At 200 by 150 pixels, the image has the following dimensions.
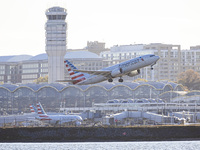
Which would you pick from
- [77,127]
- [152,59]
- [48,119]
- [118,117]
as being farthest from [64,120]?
[152,59]

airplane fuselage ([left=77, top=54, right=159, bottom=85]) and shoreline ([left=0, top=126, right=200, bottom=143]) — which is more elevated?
airplane fuselage ([left=77, top=54, right=159, bottom=85])

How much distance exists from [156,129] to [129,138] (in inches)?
286

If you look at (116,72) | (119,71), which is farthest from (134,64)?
(116,72)

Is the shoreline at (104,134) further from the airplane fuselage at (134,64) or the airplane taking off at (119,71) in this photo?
the airplane fuselage at (134,64)

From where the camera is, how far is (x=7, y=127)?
155875 millimetres

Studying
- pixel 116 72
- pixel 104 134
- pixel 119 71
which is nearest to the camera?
pixel 119 71

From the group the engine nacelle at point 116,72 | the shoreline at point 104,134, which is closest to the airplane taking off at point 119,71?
the engine nacelle at point 116,72

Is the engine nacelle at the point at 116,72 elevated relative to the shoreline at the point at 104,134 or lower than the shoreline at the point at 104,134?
elevated

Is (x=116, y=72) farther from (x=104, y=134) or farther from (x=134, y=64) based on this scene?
(x=104, y=134)

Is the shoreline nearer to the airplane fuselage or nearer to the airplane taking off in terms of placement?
the airplane taking off

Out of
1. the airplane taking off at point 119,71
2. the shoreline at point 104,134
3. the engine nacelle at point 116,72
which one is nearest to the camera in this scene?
the airplane taking off at point 119,71

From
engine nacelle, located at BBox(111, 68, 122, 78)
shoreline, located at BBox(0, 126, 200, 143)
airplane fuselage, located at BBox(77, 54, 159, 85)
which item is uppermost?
airplane fuselage, located at BBox(77, 54, 159, 85)

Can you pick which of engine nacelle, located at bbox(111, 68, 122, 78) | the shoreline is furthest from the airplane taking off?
the shoreline

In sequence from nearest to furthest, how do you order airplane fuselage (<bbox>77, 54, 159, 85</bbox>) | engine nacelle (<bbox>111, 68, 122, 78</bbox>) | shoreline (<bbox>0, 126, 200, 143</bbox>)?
airplane fuselage (<bbox>77, 54, 159, 85</bbox>)
engine nacelle (<bbox>111, 68, 122, 78</bbox>)
shoreline (<bbox>0, 126, 200, 143</bbox>)
